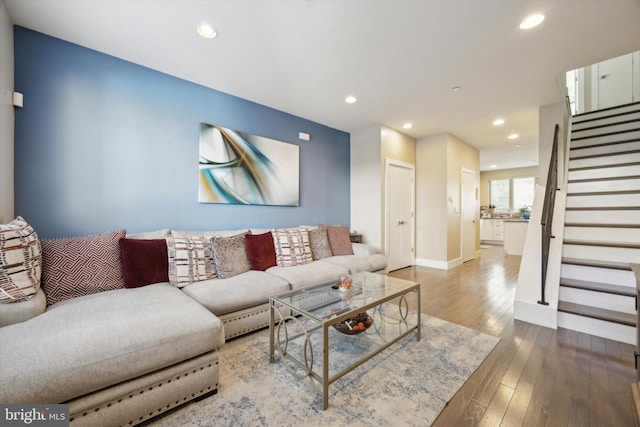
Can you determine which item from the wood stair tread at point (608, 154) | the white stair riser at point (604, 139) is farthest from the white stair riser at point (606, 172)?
the white stair riser at point (604, 139)

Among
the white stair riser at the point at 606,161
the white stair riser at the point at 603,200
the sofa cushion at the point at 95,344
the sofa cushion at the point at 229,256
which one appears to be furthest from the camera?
the white stair riser at the point at 606,161

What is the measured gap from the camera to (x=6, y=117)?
6.11 ft

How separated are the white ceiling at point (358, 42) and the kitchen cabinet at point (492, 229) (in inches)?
233

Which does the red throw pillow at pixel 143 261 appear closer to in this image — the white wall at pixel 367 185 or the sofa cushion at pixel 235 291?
the sofa cushion at pixel 235 291

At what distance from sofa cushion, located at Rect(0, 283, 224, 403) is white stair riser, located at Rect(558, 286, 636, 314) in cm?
324

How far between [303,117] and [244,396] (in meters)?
3.63

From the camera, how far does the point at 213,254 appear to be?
2502mm

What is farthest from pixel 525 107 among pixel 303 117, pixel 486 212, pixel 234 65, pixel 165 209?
pixel 486 212

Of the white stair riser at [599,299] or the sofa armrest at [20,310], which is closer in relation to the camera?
the sofa armrest at [20,310]

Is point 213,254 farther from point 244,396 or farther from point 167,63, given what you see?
point 167,63

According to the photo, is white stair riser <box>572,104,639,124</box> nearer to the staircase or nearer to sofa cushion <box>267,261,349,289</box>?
the staircase

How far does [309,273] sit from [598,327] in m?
2.61

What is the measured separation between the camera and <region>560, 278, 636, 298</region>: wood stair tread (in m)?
2.23

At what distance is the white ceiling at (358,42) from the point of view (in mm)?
1862
